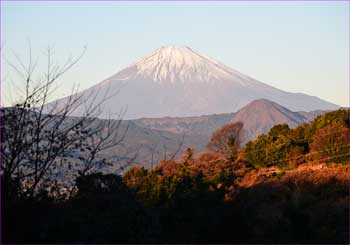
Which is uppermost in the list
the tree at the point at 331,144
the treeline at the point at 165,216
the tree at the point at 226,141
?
the tree at the point at 226,141

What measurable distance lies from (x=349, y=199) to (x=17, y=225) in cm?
614

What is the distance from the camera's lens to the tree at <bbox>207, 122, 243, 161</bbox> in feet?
126

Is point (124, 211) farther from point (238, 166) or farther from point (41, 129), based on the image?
point (238, 166)

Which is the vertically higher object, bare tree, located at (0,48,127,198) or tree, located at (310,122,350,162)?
tree, located at (310,122,350,162)

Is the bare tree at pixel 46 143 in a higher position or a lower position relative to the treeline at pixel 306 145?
lower

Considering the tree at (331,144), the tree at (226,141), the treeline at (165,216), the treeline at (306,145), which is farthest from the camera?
the tree at (226,141)

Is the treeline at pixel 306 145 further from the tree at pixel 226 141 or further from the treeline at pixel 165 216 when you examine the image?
the treeline at pixel 165 216

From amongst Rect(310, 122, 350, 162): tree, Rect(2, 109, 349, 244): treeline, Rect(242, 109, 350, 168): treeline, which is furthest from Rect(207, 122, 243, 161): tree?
Rect(2, 109, 349, 244): treeline

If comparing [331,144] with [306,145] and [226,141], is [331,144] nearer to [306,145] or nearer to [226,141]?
[306,145]

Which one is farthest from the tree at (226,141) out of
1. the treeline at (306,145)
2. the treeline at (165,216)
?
the treeline at (165,216)

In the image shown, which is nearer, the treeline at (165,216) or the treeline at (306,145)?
the treeline at (165,216)

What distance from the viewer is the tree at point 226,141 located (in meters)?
38.3

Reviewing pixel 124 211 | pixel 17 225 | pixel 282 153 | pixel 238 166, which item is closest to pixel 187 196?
pixel 124 211

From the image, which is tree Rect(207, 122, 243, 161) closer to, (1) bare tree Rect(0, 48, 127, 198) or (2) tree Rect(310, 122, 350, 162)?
(2) tree Rect(310, 122, 350, 162)
